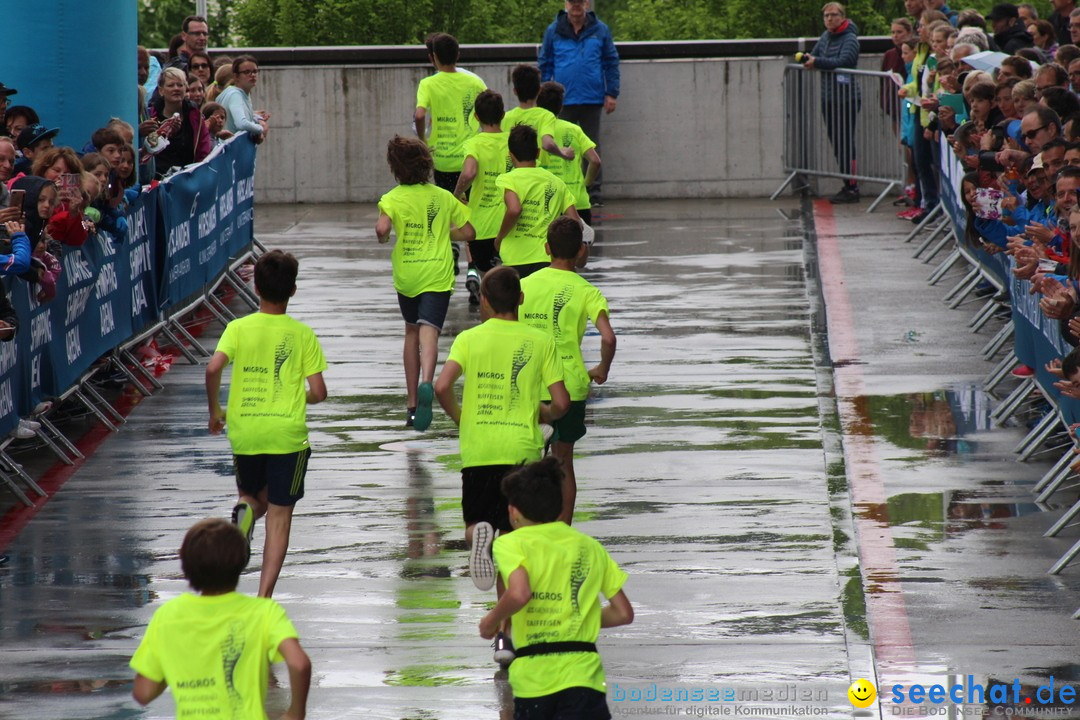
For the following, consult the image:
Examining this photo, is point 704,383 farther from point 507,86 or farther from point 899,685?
point 507,86

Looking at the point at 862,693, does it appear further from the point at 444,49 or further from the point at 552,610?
the point at 444,49

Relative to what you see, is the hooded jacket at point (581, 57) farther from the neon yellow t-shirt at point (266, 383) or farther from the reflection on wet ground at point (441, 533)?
the neon yellow t-shirt at point (266, 383)

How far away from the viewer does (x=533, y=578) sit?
6102mm

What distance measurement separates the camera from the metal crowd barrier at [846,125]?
23.7 metres

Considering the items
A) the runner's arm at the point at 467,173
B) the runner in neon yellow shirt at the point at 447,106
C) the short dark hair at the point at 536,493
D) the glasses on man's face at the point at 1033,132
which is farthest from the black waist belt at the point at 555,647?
the runner in neon yellow shirt at the point at 447,106

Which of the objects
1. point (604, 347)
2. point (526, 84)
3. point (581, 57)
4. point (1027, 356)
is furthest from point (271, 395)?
point (581, 57)

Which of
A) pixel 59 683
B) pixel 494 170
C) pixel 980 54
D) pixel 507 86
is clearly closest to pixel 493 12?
pixel 507 86

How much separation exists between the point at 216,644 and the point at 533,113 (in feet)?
35.4

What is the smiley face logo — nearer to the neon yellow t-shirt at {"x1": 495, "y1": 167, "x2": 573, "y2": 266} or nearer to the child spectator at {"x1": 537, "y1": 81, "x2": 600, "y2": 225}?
the neon yellow t-shirt at {"x1": 495, "y1": 167, "x2": 573, "y2": 266}

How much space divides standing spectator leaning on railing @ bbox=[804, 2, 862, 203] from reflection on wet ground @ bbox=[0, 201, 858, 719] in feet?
23.8

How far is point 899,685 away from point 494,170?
26.0 ft

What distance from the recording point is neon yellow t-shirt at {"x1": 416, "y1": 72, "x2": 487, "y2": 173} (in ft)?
56.3

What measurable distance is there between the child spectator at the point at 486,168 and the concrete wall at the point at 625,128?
1097 centimetres

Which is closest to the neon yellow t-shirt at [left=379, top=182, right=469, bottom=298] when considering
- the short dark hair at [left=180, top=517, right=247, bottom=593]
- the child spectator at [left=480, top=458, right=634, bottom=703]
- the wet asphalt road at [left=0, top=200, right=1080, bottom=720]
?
the wet asphalt road at [left=0, top=200, right=1080, bottom=720]
